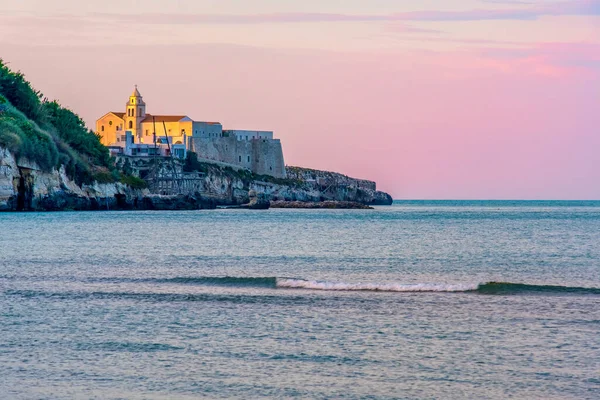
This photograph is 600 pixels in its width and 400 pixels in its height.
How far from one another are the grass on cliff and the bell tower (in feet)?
85.4

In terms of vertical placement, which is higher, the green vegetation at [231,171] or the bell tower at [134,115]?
the bell tower at [134,115]

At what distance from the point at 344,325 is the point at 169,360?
3923mm

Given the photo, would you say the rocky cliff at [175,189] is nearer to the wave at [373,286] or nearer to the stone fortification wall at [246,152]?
the stone fortification wall at [246,152]

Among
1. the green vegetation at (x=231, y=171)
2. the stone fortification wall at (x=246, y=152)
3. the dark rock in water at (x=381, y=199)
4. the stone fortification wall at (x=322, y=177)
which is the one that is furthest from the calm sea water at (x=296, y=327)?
the dark rock in water at (x=381, y=199)

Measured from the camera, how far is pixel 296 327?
16484mm

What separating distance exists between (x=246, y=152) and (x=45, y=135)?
52256 millimetres

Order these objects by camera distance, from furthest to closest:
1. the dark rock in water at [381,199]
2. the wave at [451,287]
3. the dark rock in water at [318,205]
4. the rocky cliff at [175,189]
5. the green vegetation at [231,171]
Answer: the dark rock in water at [381,199]
the dark rock in water at [318,205]
the green vegetation at [231,171]
the rocky cliff at [175,189]
the wave at [451,287]

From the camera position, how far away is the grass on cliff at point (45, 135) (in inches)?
2830

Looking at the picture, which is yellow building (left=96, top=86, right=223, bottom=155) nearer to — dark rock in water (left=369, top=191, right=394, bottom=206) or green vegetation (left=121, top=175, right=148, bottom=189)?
green vegetation (left=121, top=175, right=148, bottom=189)

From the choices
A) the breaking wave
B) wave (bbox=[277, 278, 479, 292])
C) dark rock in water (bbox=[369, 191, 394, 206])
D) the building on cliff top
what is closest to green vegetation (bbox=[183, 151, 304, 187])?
the building on cliff top

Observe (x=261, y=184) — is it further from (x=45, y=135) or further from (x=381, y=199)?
(x=45, y=135)

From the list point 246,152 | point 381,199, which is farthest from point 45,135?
point 381,199

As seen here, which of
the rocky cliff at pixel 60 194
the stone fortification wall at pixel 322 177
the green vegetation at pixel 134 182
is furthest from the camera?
the stone fortification wall at pixel 322 177

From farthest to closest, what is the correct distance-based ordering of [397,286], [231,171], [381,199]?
[381,199] < [231,171] < [397,286]
